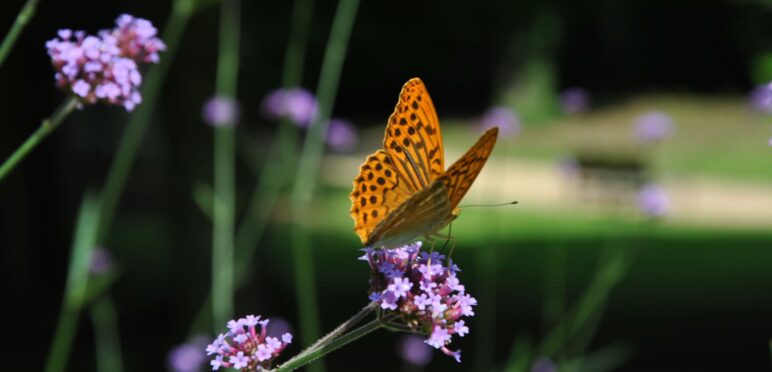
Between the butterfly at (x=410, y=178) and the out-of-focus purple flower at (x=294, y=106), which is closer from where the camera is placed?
the butterfly at (x=410, y=178)

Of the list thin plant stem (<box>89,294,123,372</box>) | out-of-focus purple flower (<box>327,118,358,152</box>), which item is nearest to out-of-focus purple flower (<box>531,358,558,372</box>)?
out-of-focus purple flower (<box>327,118,358,152</box>)

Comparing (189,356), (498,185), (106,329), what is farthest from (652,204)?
(498,185)

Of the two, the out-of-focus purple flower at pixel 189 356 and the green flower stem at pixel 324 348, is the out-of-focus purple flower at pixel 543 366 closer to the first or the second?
the out-of-focus purple flower at pixel 189 356

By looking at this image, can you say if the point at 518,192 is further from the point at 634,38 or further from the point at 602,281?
the point at 602,281

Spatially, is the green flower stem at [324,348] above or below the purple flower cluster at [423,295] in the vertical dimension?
below

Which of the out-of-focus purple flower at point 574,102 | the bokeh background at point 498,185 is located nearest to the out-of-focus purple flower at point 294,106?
Answer: the bokeh background at point 498,185

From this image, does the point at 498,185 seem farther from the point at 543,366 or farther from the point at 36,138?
the point at 36,138

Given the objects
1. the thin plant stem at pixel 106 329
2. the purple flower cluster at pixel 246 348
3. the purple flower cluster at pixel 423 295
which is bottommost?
the thin plant stem at pixel 106 329
